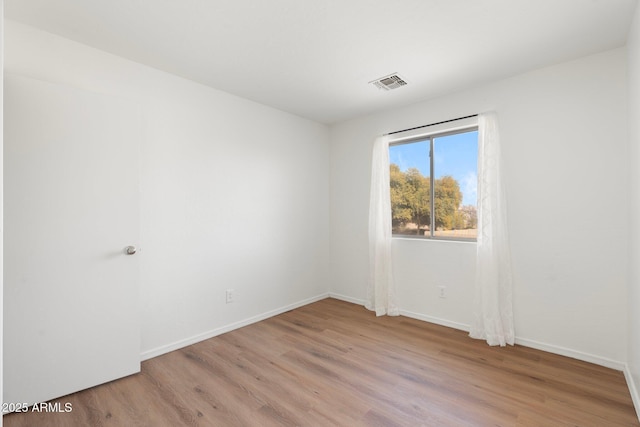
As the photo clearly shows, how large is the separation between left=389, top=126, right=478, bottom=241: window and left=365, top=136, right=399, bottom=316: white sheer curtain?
0.19m

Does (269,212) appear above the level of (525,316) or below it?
above

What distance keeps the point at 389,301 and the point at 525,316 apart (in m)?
1.36

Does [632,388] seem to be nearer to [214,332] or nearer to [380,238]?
[380,238]

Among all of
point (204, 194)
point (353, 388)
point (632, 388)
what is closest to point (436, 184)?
point (632, 388)

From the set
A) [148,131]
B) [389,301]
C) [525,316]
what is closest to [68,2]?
[148,131]

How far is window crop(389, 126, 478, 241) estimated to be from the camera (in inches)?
127

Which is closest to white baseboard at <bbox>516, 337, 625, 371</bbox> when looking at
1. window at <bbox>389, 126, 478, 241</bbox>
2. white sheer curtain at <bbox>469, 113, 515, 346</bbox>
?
white sheer curtain at <bbox>469, 113, 515, 346</bbox>

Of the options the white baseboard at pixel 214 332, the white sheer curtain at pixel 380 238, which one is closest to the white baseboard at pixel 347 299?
the white sheer curtain at pixel 380 238

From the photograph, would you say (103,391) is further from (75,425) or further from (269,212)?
(269,212)

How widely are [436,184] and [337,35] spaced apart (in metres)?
2.00

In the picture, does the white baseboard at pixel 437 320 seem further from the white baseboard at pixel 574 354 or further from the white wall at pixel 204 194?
the white wall at pixel 204 194

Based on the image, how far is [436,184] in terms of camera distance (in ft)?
11.4

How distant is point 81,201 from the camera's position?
2.13m

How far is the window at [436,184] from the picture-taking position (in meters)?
3.24
